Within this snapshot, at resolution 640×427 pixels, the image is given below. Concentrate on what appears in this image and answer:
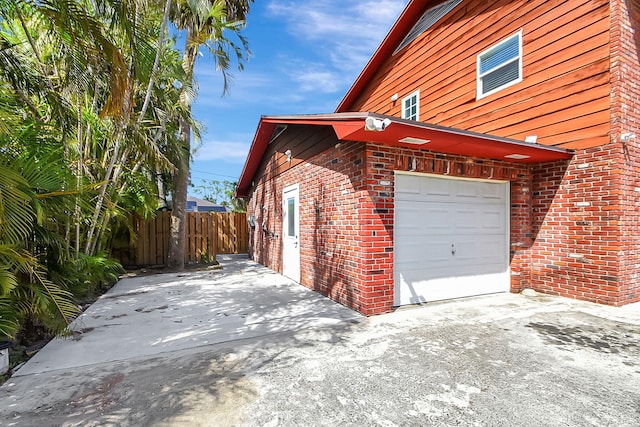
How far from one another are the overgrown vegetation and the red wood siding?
6.58 metres

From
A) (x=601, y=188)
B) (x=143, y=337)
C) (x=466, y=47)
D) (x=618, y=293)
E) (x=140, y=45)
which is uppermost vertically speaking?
(x=466, y=47)

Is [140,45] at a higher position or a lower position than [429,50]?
lower

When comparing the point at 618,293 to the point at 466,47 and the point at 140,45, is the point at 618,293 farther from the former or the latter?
the point at 140,45

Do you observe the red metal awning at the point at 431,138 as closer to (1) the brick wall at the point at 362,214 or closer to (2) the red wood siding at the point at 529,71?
(1) the brick wall at the point at 362,214

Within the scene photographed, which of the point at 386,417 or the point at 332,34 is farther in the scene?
the point at 332,34

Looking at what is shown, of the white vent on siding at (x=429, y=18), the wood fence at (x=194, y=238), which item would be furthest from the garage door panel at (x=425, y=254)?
the wood fence at (x=194, y=238)

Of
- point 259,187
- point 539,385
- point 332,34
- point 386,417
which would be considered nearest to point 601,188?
point 539,385

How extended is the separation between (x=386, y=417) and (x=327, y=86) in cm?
1453

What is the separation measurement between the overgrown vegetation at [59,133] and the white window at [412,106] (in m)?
6.37

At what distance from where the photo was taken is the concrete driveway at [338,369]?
2.10 metres

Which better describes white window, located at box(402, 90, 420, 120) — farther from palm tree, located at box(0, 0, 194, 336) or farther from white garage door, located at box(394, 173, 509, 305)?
palm tree, located at box(0, 0, 194, 336)

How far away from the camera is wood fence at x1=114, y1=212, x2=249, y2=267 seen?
399 inches

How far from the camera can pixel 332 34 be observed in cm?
910

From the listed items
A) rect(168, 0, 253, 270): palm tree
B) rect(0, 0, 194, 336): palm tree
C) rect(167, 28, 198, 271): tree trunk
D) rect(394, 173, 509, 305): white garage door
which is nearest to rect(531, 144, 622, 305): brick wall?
rect(394, 173, 509, 305): white garage door
